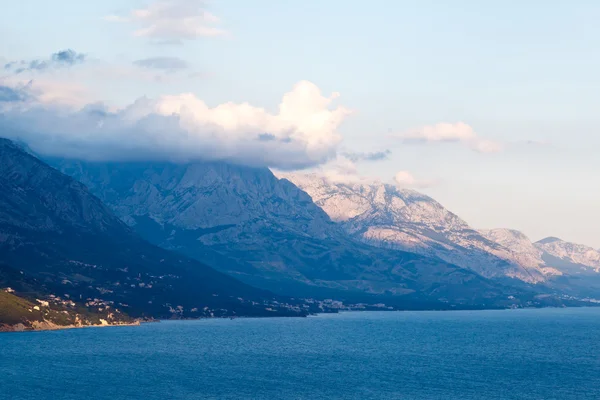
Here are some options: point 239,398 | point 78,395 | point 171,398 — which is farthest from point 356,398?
point 78,395

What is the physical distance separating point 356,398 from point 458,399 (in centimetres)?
2430

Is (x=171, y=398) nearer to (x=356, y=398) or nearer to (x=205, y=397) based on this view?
(x=205, y=397)

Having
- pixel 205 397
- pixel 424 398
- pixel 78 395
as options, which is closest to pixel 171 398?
pixel 205 397

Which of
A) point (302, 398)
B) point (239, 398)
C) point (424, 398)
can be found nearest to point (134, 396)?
point (239, 398)

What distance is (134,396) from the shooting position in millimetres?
197500

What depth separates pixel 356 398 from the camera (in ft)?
654

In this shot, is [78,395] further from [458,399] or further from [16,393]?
[458,399]

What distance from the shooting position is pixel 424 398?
199875 mm

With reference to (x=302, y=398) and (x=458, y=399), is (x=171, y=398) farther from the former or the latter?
(x=458, y=399)

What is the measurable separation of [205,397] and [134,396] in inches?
664

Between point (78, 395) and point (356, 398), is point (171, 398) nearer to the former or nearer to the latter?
point (78, 395)

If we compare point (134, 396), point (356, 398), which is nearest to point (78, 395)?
point (134, 396)

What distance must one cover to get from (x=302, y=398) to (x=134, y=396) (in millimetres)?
39790

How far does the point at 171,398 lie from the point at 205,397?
7.95 meters
